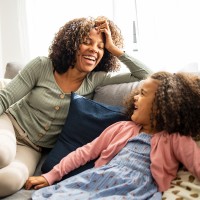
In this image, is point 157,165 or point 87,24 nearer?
point 157,165

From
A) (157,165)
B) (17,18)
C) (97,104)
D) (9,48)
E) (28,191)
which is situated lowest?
(28,191)

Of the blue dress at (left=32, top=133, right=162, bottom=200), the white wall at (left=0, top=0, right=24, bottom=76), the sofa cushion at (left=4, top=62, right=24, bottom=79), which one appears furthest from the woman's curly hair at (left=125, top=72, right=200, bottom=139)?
the white wall at (left=0, top=0, right=24, bottom=76)

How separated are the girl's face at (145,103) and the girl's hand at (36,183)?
448 millimetres

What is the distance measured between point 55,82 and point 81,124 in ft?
0.96

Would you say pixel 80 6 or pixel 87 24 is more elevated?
pixel 80 6

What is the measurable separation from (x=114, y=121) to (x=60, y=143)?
28 centimetres

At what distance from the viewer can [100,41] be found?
1.59 metres

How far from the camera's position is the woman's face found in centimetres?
156

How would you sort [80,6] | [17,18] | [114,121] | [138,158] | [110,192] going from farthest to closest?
[17,18] < [80,6] < [114,121] < [138,158] < [110,192]

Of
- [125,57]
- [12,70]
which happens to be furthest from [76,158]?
[12,70]

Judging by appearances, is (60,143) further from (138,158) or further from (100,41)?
(100,41)

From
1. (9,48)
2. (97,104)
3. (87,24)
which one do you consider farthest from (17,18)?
(97,104)

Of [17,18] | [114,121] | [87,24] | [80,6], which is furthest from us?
[17,18]

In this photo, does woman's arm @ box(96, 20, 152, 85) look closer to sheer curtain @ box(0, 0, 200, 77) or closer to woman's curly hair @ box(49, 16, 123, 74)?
woman's curly hair @ box(49, 16, 123, 74)
